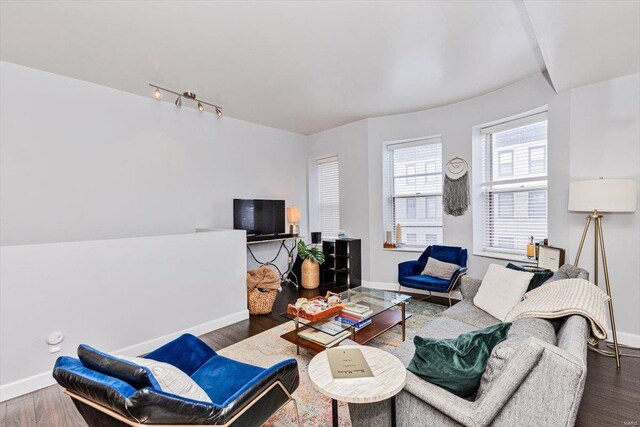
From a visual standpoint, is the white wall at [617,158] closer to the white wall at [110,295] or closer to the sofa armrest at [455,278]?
the sofa armrest at [455,278]

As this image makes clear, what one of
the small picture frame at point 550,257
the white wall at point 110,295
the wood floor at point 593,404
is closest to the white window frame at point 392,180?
the small picture frame at point 550,257

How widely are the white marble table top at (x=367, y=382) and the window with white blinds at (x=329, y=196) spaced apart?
4464 mm

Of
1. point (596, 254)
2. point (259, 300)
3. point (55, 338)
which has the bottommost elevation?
point (259, 300)

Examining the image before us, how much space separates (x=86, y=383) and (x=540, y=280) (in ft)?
10.7

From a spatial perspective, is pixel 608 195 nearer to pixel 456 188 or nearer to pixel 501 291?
pixel 501 291

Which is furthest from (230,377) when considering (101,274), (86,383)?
(101,274)

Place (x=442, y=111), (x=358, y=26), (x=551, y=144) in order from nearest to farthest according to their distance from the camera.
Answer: (x=358, y=26)
(x=551, y=144)
(x=442, y=111)

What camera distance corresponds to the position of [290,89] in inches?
151

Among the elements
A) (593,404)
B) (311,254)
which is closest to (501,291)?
(593,404)

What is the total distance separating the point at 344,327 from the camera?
8.75 feet

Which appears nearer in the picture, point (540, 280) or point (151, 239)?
point (540, 280)

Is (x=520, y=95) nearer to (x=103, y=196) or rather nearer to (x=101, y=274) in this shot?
(x=101, y=274)

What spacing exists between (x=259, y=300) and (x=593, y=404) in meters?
3.28

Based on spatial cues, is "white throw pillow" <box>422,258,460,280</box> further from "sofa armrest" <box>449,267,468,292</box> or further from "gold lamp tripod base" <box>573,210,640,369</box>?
"gold lamp tripod base" <box>573,210,640,369</box>
